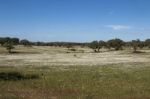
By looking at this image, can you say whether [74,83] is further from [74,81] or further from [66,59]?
[66,59]

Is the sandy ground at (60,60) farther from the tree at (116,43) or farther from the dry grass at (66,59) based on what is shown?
the tree at (116,43)

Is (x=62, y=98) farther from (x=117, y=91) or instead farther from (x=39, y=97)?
(x=117, y=91)

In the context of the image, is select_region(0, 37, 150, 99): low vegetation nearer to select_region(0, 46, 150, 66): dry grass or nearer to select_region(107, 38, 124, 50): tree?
select_region(0, 46, 150, 66): dry grass

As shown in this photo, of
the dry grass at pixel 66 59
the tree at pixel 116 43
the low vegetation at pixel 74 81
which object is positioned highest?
the tree at pixel 116 43

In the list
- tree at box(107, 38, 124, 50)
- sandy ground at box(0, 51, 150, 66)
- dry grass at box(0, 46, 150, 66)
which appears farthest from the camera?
tree at box(107, 38, 124, 50)

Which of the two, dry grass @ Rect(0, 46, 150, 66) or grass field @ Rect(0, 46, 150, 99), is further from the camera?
dry grass @ Rect(0, 46, 150, 66)

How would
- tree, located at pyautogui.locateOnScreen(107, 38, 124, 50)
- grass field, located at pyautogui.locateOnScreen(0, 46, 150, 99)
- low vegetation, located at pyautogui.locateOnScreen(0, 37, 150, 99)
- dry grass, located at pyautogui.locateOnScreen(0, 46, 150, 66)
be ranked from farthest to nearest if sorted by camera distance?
tree, located at pyautogui.locateOnScreen(107, 38, 124, 50) → dry grass, located at pyautogui.locateOnScreen(0, 46, 150, 66) → low vegetation, located at pyautogui.locateOnScreen(0, 37, 150, 99) → grass field, located at pyautogui.locateOnScreen(0, 46, 150, 99)

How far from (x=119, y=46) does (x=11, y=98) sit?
149388 millimetres

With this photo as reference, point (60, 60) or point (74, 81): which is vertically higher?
point (74, 81)

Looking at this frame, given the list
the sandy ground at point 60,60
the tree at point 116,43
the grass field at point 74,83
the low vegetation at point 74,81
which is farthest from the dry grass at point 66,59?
the tree at point 116,43

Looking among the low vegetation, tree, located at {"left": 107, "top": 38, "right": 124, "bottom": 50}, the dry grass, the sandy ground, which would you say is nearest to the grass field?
the low vegetation

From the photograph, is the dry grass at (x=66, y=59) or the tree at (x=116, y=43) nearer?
the dry grass at (x=66, y=59)

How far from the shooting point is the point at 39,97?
1964 cm

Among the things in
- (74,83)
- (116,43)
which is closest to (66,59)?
(74,83)
